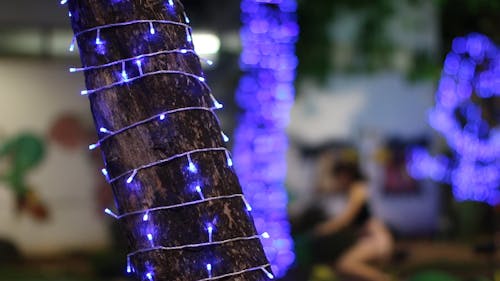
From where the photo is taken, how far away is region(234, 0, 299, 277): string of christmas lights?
11.1 m

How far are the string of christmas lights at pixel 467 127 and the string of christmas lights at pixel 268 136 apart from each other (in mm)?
5327

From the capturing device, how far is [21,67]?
14.7 metres

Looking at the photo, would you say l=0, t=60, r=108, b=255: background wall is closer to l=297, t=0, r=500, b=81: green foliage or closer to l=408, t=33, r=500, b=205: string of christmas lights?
l=297, t=0, r=500, b=81: green foliage

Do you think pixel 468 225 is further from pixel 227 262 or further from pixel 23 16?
pixel 227 262

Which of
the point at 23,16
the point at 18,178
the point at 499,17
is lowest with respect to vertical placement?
the point at 18,178

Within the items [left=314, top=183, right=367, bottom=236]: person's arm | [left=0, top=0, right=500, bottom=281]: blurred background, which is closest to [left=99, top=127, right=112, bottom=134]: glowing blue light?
[left=314, top=183, right=367, bottom=236]: person's arm

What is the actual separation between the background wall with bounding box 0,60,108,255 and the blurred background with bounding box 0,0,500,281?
0.6 inches

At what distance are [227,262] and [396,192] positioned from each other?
1506cm

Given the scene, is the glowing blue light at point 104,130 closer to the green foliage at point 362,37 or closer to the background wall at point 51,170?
the background wall at point 51,170

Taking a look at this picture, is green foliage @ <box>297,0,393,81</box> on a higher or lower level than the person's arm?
higher

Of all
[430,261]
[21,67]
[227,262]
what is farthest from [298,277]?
[227,262]

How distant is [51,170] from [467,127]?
7.40 m

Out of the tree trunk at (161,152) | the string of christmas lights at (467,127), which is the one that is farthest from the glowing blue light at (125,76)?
the string of christmas lights at (467,127)

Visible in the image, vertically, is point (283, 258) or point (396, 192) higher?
point (396, 192)
